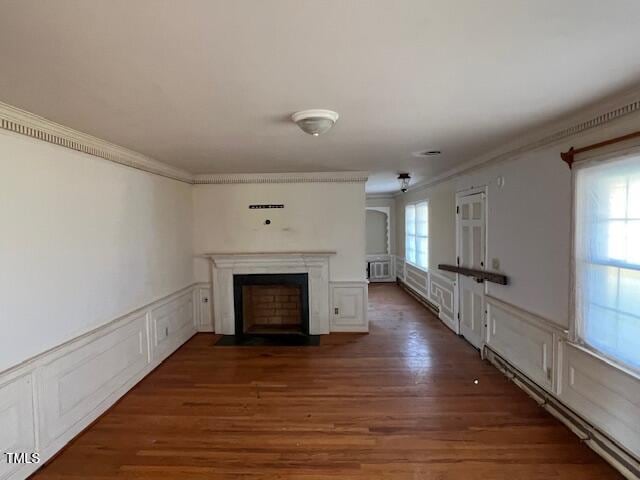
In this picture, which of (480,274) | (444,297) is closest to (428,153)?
(480,274)

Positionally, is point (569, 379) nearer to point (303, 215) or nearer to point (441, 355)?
point (441, 355)

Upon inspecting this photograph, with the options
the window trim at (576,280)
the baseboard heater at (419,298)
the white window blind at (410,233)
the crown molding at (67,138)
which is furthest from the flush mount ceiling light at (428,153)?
the white window blind at (410,233)

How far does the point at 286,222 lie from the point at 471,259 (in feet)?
8.53

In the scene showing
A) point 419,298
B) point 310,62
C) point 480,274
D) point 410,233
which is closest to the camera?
point 310,62

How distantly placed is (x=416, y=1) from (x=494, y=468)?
267 cm

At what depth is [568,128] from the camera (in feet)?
8.74

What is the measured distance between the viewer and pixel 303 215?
17.3ft

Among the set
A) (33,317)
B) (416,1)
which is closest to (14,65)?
(33,317)

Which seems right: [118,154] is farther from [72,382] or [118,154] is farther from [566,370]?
[566,370]

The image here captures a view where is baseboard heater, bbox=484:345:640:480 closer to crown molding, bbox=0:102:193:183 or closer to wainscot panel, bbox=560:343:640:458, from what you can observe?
wainscot panel, bbox=560:343:640:458

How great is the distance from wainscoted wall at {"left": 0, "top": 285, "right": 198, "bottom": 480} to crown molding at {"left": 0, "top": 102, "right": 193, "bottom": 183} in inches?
58.0

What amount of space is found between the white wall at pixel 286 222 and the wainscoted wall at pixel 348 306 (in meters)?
0.13

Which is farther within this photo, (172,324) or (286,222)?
(286,222)

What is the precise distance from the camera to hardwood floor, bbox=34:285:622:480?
2334 millimetres
